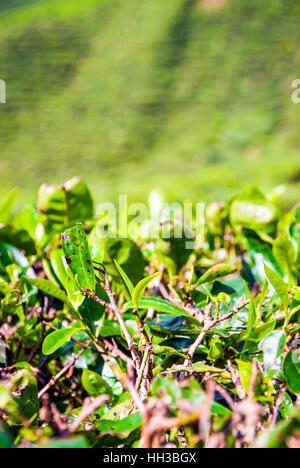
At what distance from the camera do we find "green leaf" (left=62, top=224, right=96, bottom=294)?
677mm

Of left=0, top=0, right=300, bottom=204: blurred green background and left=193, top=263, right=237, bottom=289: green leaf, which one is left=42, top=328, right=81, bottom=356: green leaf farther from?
left=0, top=0, right=300, bottom=204: blurred green background

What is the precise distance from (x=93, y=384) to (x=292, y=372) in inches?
12.2

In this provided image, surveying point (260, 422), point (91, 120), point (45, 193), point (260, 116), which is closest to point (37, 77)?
point (91, 120)

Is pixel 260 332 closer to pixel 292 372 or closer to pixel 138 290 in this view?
pixel 292 372

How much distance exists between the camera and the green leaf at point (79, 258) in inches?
26.6

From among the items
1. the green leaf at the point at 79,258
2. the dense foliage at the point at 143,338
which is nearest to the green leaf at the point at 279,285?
the dense foliage at the point at 143,338

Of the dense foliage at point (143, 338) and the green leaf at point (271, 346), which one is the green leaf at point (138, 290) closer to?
the dense foliage at point (143, 338)

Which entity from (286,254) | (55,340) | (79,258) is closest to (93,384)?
(55,340)

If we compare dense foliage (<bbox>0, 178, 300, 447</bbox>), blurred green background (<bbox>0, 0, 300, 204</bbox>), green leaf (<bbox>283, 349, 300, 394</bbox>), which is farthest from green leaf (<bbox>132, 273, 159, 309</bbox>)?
blurred green background (<bbox>0, 0, 300, 204</bbox>)

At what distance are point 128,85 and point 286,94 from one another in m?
2.95

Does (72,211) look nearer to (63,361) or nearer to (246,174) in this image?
(63,361)

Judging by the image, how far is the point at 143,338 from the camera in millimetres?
700

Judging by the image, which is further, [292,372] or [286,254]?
[286,254]

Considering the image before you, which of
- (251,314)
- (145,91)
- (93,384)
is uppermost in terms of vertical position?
(145,91)
